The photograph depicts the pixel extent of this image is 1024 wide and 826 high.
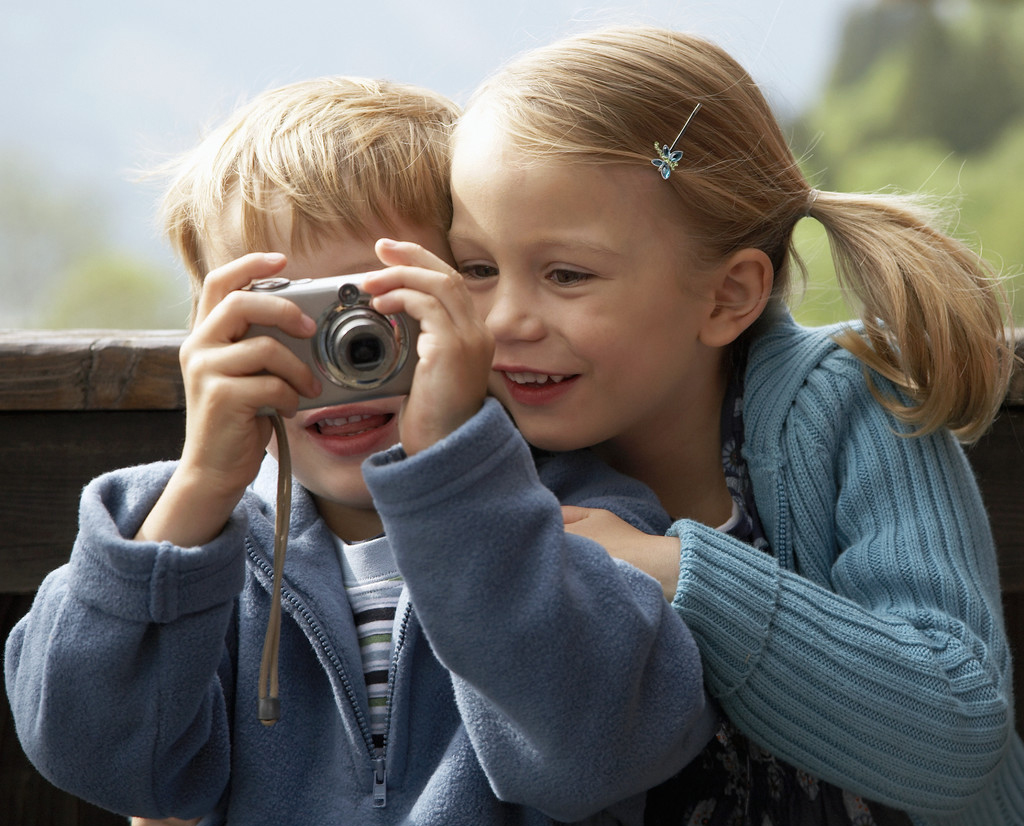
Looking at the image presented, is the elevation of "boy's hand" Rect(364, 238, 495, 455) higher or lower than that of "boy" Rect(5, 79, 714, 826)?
higher

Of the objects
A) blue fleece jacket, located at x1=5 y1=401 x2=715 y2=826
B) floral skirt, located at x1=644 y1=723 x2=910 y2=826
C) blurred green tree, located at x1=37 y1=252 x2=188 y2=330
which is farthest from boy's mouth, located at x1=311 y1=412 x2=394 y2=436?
blurred green tree, located at x1=37 y1=252 x2=188 y2=330

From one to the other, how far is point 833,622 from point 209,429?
0.59m

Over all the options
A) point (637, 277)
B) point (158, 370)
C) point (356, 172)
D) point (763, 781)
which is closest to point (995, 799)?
point (763, 781)

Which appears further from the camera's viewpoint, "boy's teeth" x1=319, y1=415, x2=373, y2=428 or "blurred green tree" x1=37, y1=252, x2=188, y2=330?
"blurred green tree" x1=37, y1=252, x2=188, y2=330

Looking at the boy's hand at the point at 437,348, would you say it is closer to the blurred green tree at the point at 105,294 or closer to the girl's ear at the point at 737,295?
the girl's ear at the point at 737,295

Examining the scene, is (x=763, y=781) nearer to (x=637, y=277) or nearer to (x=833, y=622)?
(x=833, y=622)

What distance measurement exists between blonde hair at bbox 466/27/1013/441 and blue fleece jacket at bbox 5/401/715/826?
0.33m

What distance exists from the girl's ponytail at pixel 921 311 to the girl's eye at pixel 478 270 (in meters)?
0.41

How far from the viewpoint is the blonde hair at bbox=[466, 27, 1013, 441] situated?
1.15m

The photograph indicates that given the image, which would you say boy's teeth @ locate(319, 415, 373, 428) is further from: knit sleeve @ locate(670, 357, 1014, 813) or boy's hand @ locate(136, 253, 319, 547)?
knit sleeve @ locate(670, 357, 1014, 813)

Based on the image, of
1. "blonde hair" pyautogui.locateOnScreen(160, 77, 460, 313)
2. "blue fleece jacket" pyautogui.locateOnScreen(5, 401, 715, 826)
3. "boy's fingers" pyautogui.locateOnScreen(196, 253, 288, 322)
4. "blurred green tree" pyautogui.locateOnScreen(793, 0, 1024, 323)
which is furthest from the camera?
"blurred green tree" pyautogui.locateOnScreen(793, 0, 1024, 323)

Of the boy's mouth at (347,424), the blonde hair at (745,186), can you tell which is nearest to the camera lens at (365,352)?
the boy's mouth at (347,424)

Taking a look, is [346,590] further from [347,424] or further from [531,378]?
[531,378]

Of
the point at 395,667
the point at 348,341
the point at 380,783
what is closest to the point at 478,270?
the point at 348,341
